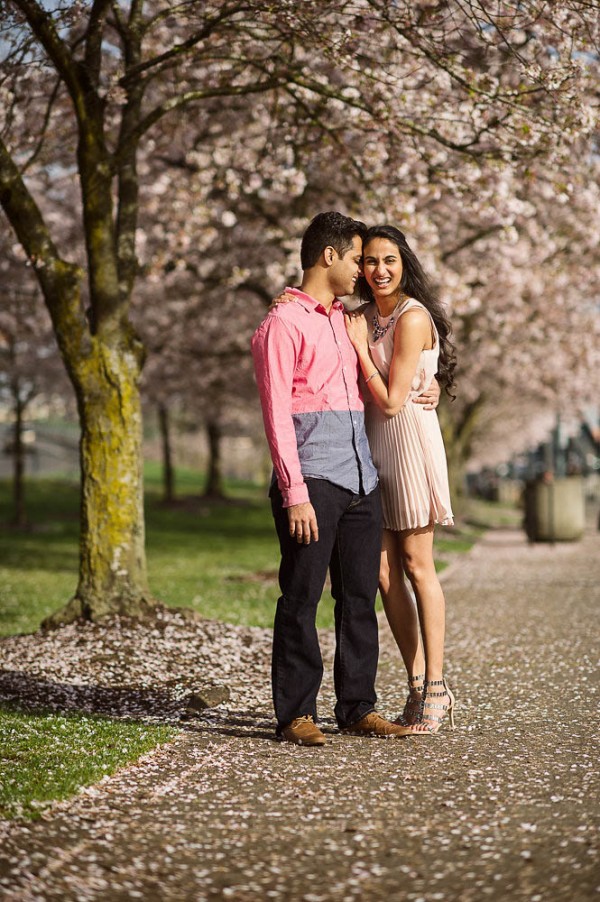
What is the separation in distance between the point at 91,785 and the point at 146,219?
13.4 metres

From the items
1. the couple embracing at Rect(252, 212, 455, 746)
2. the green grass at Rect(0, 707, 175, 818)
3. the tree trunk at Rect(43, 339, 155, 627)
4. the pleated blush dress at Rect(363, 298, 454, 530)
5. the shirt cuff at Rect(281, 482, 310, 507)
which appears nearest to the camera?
the green grass at Rect(0, 707, 175, 818)

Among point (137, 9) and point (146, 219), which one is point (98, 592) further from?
point (146, 219)

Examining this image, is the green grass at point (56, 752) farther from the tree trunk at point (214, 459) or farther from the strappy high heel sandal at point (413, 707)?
the tree trunk at point (214, 459)

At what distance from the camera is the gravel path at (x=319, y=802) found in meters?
3.32

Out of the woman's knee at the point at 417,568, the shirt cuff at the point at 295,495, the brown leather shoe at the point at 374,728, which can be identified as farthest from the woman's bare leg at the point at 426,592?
the shirt cuff at the point at 295,495

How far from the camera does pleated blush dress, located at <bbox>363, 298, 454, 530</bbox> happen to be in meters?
5.38

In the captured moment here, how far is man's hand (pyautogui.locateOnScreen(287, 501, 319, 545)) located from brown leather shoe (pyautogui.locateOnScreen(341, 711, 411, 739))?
3.17 ft

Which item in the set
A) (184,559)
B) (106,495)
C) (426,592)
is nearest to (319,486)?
(426,592)

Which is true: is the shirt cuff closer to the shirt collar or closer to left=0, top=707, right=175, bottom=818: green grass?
the shirt collar

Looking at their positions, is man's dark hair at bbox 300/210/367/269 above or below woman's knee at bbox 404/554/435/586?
above

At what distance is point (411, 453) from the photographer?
5.38 metres

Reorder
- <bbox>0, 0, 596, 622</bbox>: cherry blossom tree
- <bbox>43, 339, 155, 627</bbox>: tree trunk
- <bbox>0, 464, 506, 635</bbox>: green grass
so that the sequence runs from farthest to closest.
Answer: <bbox>0, 464, 506, 635</bbox>: green grass
<bbox>43, 339, 155, 627</bbox>: tree trunk
<bbox>0, 0, 596, 622</bbox>: cherry blossom tree

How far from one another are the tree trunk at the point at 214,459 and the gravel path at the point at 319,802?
30.5m

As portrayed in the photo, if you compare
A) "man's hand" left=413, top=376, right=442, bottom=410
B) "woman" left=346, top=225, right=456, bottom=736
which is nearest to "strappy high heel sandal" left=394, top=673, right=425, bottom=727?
"woman" left=346, top=225, right=456, bottom=736
